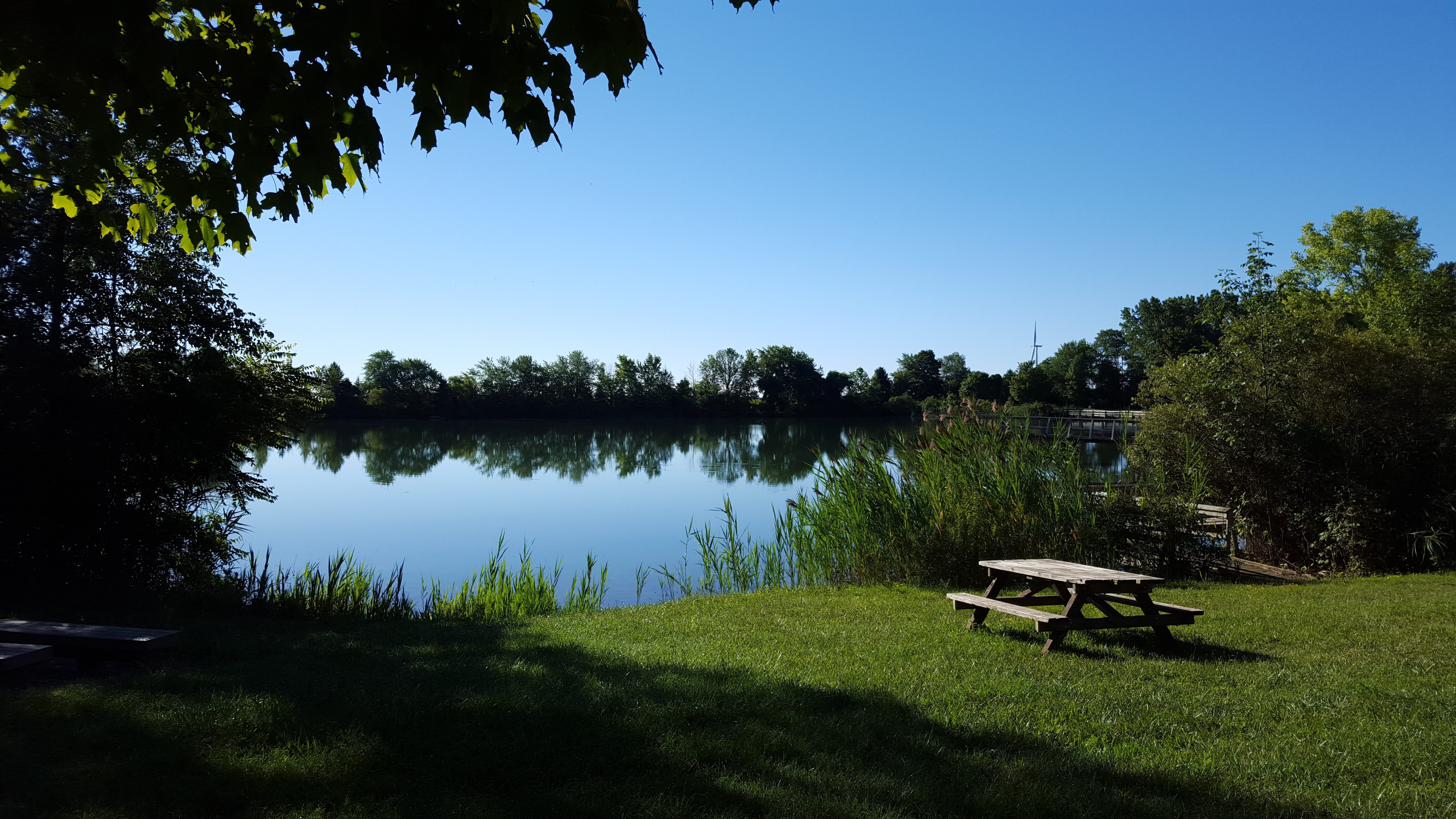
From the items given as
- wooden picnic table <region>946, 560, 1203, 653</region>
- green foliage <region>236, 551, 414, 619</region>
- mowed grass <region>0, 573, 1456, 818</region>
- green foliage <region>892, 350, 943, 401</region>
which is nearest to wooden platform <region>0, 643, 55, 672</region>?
mowed grass <region>0, 573, 1456, 818</region>

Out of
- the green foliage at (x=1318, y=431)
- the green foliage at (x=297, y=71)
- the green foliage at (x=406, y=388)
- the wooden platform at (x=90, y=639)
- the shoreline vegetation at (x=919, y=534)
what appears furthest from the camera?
the green foliage at (x=406, y=388)

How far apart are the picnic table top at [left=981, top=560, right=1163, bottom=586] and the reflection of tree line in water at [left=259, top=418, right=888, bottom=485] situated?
567 centimetres

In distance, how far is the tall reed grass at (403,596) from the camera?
7.91 m

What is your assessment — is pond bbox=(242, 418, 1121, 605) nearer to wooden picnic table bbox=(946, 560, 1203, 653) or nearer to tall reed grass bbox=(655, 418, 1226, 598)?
tall reed grass bbox=(655, 418, 1226, 598)

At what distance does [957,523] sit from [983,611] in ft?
10.0

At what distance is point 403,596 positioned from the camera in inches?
350

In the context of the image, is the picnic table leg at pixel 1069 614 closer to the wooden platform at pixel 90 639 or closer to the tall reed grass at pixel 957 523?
the tall reed grass at pixel 957 523

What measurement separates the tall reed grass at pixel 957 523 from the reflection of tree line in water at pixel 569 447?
1.82m

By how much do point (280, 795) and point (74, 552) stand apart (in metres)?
7.49

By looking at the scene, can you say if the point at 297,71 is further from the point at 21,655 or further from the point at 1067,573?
the point at 1067,573

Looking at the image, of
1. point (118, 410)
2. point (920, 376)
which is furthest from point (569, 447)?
point (920, 376)

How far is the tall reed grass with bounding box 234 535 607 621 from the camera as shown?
7.91m

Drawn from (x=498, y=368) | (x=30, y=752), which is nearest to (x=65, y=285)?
(x=30, y=752)

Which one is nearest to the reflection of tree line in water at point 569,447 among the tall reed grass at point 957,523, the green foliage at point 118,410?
the tall reed grass at point 957,523
